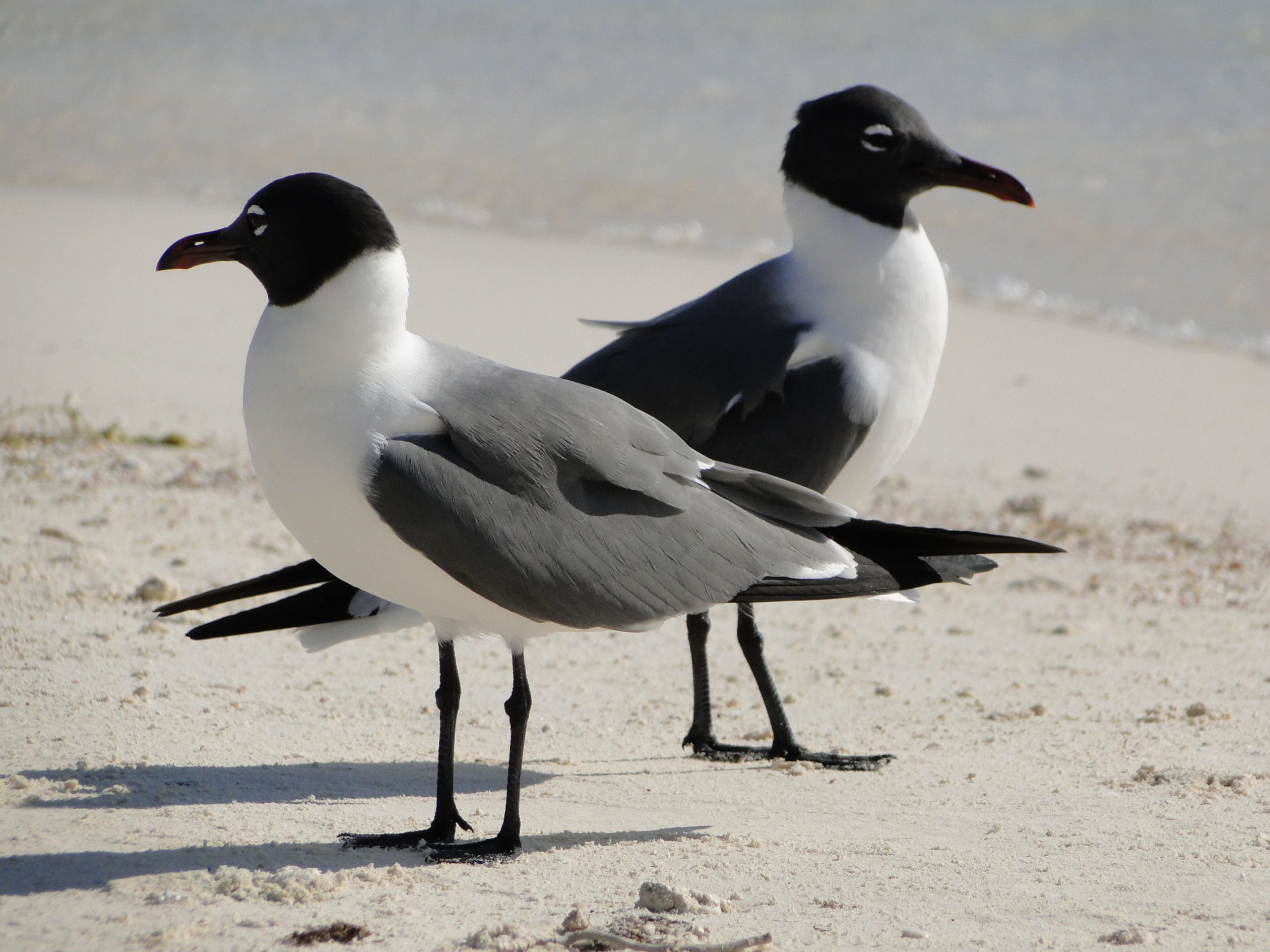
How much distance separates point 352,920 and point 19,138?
11.1 metres

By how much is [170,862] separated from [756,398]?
1.96 metres

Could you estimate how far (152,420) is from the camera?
7102 millimetres

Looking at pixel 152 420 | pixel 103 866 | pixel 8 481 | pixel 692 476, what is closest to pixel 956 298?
pixel 152 420

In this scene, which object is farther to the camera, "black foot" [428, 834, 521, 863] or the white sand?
"black foot" [428, 834, 521, 863]

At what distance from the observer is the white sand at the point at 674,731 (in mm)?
2775

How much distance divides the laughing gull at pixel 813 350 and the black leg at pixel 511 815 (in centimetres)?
45

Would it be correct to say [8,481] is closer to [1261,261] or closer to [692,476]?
[692,476]

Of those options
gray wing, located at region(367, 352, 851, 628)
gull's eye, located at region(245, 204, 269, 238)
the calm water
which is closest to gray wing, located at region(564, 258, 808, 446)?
gray wing, located at region(367, 352, 851, 628)

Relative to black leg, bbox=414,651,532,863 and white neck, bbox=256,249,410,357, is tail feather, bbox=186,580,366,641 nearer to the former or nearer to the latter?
black leg, bbox=414,651,532,863

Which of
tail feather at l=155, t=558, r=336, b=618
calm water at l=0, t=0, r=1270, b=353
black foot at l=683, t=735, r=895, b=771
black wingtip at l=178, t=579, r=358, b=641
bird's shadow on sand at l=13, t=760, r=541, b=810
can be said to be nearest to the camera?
bird's shadow on sand at l=13, t=760, r=541, b=810

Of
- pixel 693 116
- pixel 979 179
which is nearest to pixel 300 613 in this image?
pixel 979 179

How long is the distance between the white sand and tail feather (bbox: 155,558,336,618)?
420 millimetres

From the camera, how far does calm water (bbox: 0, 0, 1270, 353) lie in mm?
11367

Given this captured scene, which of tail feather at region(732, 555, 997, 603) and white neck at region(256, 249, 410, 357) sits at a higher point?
white neck at region(256, 249, 410, 357)
